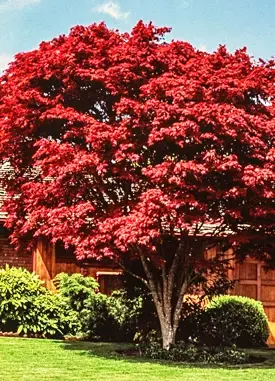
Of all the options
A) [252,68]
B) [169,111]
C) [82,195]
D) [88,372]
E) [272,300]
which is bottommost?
[88,372]

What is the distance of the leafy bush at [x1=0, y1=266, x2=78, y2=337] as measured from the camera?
17.2 meters

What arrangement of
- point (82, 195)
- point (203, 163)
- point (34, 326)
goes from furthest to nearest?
point (34, 326)
point (82, 195)
point (203, 163)

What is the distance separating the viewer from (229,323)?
17.1 metres

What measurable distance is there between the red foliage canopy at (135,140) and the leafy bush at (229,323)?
8.73 ft

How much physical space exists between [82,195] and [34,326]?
4661 millimetres

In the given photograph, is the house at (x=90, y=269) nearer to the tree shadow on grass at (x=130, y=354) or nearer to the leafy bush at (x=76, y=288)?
the leafy bush at (x=76, y=288)

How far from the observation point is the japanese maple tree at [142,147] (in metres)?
12.8

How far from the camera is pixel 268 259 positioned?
1532 centimetres

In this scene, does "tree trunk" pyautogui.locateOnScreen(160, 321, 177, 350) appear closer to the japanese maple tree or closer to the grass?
the japanese maple tree

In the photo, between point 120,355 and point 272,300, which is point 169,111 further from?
point 272,300

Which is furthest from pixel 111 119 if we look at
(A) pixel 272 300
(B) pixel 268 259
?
(A) pixel 272 300

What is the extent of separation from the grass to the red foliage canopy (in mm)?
1944

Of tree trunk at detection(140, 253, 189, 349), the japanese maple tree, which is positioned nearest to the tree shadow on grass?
tree trunk at detection(140, 253, 189, 349)

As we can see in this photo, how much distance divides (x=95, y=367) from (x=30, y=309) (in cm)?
500
